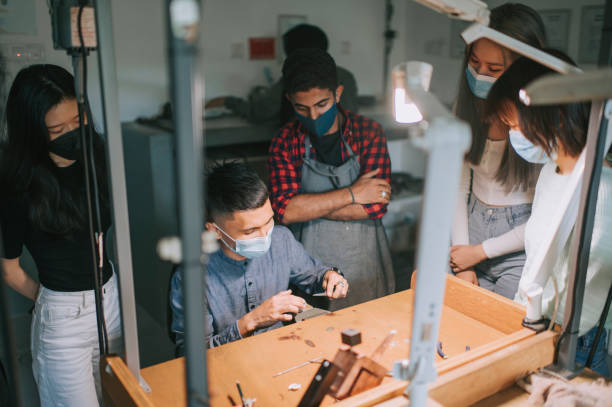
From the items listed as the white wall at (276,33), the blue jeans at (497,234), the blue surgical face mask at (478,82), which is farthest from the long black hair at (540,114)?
the white wall at (276,33)

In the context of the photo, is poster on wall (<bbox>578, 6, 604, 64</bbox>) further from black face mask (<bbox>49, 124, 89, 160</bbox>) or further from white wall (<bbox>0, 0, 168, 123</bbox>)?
black face mask (<bbox>49, 124, 89, 160</bbox>)

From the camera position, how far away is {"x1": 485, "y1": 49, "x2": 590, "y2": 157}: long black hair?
125 centimetres

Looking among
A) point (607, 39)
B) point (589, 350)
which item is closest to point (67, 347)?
point (589, 350)

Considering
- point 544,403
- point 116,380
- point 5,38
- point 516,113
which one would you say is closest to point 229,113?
point 5,38

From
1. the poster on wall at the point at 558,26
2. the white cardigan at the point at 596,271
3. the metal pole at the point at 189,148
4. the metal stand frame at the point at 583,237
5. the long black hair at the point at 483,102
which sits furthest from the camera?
the poster on wall at the point at 558,26

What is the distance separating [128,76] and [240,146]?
2.85ft

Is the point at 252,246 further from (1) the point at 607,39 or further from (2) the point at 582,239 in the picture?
(1) the point at 607,39

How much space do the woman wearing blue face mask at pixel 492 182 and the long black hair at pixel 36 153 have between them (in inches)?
56.7

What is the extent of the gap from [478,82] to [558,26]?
1.36 m

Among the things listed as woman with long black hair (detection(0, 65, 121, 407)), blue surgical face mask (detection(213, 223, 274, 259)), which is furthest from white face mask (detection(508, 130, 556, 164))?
woman with long black hair (detection(0, 65, 121, 407))

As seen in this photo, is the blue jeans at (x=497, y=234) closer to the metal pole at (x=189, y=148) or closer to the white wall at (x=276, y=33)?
the metal pole at (x=189, y=148)

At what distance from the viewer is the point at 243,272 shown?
5.47ft

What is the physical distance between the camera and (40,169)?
1.53 metres

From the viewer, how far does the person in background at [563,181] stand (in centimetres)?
125
